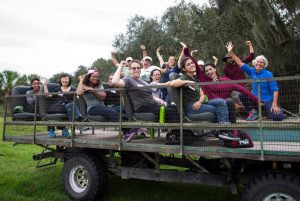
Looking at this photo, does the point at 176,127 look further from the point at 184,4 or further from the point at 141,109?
the point at 184,4

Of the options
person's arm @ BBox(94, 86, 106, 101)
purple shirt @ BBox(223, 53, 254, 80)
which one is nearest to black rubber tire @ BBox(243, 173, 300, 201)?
purple shirt @ BBox(223, 53, 254, 80)

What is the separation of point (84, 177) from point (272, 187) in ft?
11.2

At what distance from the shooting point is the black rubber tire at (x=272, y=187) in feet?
13.6

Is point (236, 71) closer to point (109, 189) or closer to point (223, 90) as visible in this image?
point (223, 90)

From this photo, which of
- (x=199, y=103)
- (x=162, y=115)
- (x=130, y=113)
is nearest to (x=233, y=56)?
(x=199, y=103)

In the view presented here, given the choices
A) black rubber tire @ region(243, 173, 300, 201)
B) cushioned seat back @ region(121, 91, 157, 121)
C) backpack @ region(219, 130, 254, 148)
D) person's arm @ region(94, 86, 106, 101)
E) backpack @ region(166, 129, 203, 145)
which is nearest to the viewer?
black rubber tire @ region(243, 173, 300, 201)

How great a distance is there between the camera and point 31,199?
6215mm

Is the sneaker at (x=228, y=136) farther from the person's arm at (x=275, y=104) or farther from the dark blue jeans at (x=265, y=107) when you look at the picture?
the person's arm at (x=275, y=104)

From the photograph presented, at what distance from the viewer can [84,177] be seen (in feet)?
20.9

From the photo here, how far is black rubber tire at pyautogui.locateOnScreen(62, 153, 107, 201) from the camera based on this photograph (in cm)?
601

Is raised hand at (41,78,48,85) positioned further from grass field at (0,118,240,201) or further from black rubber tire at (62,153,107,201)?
grass field at (0,118,240,201)

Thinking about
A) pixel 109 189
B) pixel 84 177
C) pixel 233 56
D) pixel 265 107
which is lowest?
pixel 109 189

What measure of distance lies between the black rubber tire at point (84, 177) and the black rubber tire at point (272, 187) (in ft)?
8.53

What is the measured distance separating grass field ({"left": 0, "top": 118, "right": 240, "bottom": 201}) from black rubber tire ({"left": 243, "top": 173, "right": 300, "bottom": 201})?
6.33 ft
